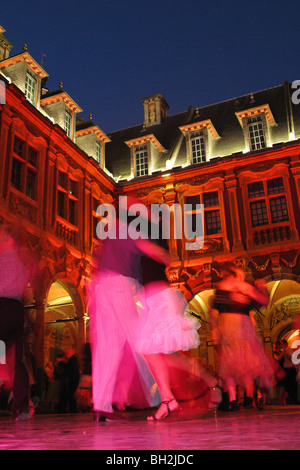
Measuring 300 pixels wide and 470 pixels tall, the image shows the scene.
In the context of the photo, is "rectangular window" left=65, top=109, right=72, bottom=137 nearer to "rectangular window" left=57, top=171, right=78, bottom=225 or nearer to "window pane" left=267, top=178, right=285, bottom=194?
"rectangular window" left=57, top=171, right=78, bottom=225

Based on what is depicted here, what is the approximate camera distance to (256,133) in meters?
17.3

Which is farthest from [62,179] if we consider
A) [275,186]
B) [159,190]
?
[275,186]

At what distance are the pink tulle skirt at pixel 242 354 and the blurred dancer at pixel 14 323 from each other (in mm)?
2560

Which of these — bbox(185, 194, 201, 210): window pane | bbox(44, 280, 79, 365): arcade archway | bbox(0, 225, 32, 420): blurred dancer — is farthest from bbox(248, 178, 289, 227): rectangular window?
bbox(0, 225, 32, 420): blurred dancer

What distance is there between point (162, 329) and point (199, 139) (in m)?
14.7

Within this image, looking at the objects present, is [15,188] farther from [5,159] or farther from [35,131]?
[35,131]

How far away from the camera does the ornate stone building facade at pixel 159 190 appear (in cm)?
1306

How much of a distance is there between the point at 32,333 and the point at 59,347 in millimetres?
3534

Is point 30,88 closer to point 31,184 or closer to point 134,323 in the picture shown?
point 31,184

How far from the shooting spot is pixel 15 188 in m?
12.4

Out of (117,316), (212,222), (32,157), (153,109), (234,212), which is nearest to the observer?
(117,316)

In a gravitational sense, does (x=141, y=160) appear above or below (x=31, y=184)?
above

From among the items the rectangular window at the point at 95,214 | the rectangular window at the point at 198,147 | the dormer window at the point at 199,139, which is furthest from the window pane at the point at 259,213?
the rectangular window at the point at 95,214
